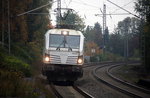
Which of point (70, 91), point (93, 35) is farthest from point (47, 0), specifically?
point (93, 35)

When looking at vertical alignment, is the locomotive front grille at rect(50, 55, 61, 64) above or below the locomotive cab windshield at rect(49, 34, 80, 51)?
below

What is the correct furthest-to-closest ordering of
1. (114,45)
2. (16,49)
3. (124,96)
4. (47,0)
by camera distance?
(114,45) < (47,0) < (16,49) < (124,96)

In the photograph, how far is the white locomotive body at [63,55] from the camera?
18203 millimetres

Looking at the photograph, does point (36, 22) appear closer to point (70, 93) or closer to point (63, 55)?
point (63, 55)

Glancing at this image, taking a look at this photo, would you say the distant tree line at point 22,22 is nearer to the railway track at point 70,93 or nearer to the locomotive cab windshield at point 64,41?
the locomotive cab windshield at point 64,41

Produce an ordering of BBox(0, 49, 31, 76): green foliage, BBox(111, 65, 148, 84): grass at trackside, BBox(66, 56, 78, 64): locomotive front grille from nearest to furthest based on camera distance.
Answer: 1. BBox(0, 49, 31, 76): green foliage
2. BBox(66, 56, 78, 64): locomotive front grille
3. BBox(111, 65, 148, 84): grass at trackside

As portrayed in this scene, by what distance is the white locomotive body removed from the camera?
59.7 ft

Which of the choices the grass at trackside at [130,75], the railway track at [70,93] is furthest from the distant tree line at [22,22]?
the grass at trackside at [130,75]

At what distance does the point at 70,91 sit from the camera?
17.2 metres

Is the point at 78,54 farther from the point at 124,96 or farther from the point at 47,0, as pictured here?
the point at 47,0

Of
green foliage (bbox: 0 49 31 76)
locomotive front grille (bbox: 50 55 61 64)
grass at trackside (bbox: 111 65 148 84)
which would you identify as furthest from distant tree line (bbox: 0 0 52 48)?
grass at trackside (bbox: 111 65 148 84)

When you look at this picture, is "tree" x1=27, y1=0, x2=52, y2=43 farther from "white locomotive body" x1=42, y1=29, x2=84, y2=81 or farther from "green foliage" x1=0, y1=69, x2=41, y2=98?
"green foliage" x1=0, y1=69, x2=41, y2=98

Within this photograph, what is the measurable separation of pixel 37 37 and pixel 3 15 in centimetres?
A: 1473

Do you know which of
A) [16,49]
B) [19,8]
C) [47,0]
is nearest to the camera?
[16,49]
